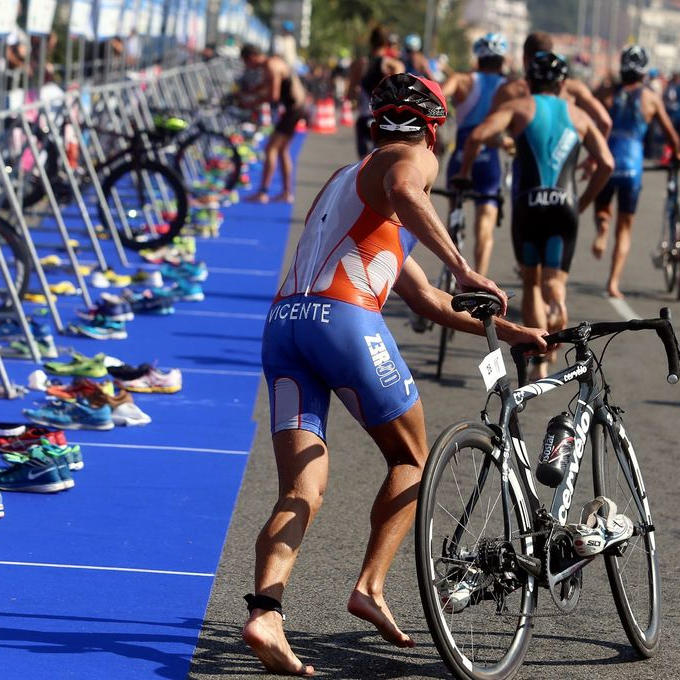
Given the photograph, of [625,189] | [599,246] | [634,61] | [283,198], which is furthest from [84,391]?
[283,198]

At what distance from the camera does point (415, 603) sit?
18.6 ft

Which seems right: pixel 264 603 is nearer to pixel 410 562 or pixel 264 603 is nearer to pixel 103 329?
pixel 410 562

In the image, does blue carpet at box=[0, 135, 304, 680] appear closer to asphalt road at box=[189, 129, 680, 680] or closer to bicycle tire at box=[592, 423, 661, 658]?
asphalt road at box=[189, 129, 680, 680]

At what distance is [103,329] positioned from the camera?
11055 mm

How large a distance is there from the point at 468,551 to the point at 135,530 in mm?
2158

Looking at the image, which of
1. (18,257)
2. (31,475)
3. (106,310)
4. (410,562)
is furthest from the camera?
(106,310)

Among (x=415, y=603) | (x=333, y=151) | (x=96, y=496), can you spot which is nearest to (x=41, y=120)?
(x=96, y=496)

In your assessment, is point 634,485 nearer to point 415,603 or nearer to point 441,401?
point 415,603

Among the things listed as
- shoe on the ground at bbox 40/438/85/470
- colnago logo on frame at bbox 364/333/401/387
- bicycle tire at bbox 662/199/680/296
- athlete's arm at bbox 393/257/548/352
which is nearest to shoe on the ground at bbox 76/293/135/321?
shoe on the ground at bbox 40/438/85/470

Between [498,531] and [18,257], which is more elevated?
[498,531]

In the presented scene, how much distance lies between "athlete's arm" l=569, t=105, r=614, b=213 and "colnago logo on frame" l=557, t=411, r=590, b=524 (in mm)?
4981

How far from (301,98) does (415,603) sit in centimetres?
1543

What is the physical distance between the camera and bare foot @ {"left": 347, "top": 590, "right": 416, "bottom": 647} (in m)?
4.91

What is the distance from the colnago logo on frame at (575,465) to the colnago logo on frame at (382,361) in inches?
23.9
